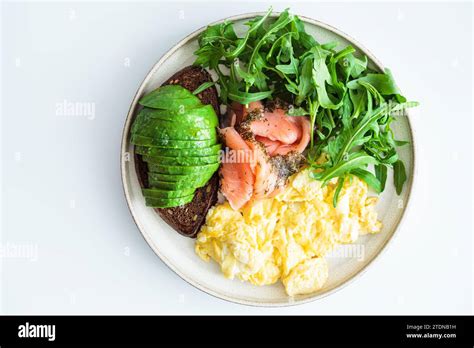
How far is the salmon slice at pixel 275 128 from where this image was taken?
368cm

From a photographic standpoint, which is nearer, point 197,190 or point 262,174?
point 262,174

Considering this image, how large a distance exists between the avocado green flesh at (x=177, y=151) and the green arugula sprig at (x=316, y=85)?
0.42 meters

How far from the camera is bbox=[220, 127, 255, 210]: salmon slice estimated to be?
11.9 ft

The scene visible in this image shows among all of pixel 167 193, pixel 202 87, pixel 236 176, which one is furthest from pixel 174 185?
pixel 202 87

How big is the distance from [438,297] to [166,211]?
239cm

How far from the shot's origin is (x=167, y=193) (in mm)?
3523

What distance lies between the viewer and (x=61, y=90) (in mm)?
4090

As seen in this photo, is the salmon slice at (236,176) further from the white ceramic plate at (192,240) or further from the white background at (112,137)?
the white background at (112,137)

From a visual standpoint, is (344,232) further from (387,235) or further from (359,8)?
(359,8)

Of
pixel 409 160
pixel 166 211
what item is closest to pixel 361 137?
pixel 409 160

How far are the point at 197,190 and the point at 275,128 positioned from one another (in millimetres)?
729

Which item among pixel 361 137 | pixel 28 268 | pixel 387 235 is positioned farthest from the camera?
pixel 28 268
